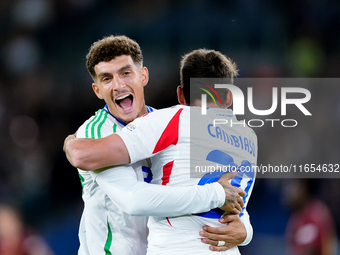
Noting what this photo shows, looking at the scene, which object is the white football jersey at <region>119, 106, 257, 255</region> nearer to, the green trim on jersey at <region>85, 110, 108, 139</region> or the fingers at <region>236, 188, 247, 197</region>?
the fingers at <region>236, 188, 247, 197</region>

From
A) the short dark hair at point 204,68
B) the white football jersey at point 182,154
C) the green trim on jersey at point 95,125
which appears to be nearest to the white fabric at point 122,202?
the green trim on jersey at point 95,125

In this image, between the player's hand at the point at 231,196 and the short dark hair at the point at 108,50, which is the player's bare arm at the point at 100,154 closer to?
the player's hand at the point at 231,196

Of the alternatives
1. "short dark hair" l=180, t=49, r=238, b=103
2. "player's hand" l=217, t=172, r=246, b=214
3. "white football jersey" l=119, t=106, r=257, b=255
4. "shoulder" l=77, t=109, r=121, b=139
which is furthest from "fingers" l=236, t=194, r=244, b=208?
"shoulder" l=77, t=109, r=121, b=139

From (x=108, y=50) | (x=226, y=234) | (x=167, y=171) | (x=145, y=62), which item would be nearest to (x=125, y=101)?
(x=108, y=50)

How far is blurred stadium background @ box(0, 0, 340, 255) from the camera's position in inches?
245

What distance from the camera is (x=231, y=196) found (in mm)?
2186

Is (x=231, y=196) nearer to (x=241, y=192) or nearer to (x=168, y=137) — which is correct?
(x=241, y=192)

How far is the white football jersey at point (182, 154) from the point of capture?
205 centimetres

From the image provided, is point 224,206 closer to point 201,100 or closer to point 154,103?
point 201,100

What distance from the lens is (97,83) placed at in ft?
9.50

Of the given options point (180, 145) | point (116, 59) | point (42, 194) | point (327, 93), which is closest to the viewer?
point (180, 145)

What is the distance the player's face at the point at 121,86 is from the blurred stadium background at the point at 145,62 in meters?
3.66

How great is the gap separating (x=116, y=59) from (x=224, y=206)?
1378 millimetres

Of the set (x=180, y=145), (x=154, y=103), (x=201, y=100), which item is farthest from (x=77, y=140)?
(x=154, y=103)
